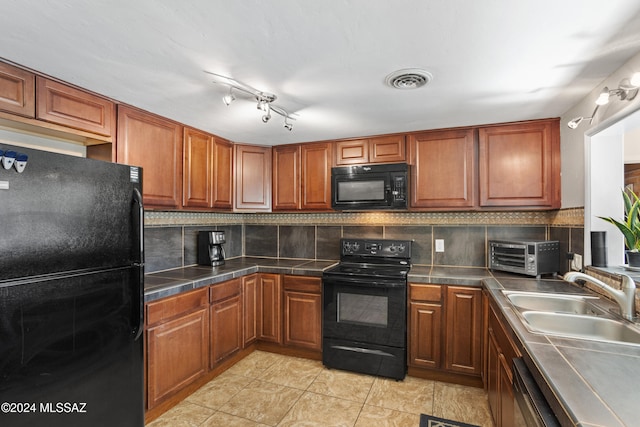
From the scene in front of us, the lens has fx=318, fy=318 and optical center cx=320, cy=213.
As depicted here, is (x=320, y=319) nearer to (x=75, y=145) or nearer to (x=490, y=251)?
(x=490, y=251)

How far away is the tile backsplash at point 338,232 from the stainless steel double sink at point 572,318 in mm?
490

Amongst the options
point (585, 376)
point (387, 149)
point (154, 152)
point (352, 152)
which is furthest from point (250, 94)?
point (585, 376)

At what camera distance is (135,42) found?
4.71ft

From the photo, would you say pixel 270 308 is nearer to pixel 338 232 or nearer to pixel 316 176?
pixel 338 232

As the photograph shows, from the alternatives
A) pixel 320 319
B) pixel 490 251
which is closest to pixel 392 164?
pixel 490 251

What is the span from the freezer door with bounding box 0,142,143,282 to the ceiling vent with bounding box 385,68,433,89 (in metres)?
1.55

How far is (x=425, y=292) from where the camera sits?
8.57 ft

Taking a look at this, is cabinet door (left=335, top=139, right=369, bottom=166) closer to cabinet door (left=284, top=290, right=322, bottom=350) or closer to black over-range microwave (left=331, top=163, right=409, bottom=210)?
black over-range microwave (left=331, top=163, right=409, bottom=210)

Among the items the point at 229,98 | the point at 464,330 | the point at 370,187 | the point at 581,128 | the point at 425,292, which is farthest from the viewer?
the point at 370,187

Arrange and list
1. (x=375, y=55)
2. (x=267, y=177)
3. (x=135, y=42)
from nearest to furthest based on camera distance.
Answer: (x=135, y=42) < (x=375, y=55) < (x=267, y=177)

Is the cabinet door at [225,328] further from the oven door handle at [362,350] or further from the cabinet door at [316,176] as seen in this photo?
the cabinet door at [316,176]

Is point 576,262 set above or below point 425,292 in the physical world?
above

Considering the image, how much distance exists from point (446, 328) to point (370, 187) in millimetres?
1358

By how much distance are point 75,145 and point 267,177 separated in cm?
169
